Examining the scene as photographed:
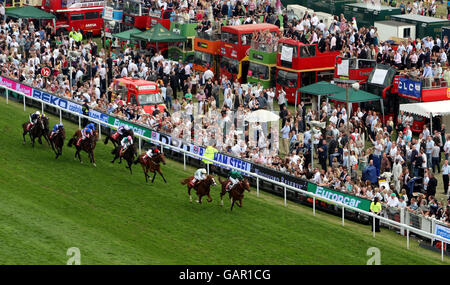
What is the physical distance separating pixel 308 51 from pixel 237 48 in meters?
4.13

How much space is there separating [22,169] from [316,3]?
27.9 metres

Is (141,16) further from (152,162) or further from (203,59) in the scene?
(152,162)

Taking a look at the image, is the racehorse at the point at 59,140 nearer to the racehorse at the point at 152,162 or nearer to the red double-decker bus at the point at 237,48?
the racehorse at the point at 152,162

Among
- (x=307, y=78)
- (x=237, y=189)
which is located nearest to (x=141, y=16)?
(x=307, y=78)

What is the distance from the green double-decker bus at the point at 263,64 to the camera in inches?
1646

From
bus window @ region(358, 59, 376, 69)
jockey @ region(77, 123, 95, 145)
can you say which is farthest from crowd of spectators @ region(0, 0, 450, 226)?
jockey @ region(77, 123, 95, 145)

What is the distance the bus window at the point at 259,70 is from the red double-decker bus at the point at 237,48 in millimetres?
763

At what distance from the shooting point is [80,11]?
52.6 m

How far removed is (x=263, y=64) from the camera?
4203 centimetres

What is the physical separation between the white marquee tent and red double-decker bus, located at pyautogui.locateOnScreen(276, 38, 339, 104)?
6.40m

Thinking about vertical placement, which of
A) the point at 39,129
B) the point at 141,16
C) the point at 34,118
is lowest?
the point at 39,129

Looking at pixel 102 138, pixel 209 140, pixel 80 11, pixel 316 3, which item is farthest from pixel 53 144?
pixel 316 3

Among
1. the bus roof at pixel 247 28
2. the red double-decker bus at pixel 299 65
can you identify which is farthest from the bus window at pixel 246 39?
the red double-decker bus at pixel 299 65

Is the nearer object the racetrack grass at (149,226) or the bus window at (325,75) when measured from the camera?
the racetrack grass at (149,226)
